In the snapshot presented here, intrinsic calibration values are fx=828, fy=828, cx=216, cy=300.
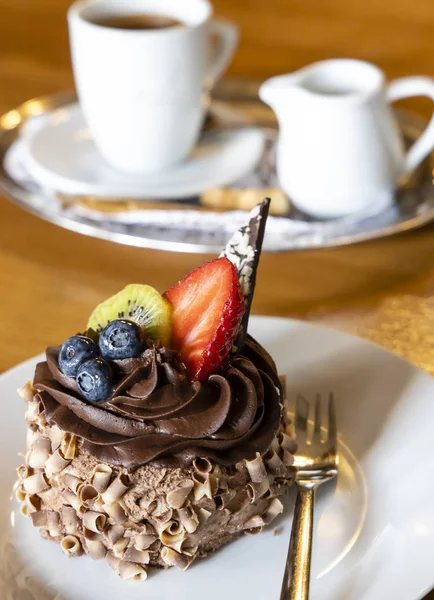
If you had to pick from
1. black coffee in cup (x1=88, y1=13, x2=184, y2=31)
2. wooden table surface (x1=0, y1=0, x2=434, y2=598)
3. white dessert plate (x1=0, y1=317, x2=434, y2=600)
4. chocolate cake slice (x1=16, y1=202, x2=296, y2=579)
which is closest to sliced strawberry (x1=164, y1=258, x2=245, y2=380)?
chocolate cake slice (x1=16, y1=202, x2=296, y2=579)

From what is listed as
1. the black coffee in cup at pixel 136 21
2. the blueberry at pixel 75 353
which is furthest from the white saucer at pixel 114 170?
the blueberry at pixel 75 353

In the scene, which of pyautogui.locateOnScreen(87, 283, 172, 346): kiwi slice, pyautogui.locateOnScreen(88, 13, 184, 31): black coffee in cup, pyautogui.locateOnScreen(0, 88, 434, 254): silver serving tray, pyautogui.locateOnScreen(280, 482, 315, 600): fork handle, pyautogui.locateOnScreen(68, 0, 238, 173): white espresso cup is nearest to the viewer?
pyautogui.locateOnScreen(280, 482, 315, 600): fork handle

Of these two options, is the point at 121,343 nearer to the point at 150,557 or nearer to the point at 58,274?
the point at 150,557

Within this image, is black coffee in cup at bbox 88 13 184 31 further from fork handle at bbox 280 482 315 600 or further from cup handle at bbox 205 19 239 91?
fork handle at bbox 280 482 315 600

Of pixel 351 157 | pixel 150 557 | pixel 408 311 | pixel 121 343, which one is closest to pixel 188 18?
pixel 351 157

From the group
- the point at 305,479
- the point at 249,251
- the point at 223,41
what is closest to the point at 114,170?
the point at 223,41

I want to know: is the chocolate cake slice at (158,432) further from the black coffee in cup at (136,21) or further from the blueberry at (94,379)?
the black coffee in cup at (136,21)
